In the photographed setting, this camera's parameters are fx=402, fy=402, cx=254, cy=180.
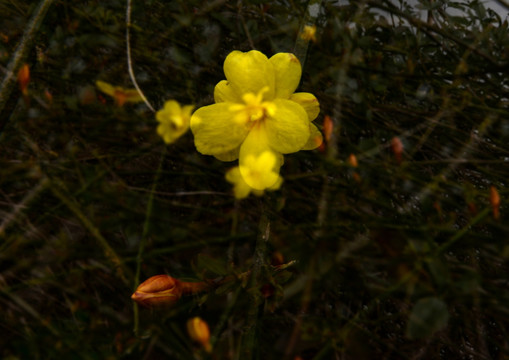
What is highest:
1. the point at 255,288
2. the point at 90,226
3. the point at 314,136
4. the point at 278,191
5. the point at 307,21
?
the point at 307,21

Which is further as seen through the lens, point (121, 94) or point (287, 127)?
point (121, 94)

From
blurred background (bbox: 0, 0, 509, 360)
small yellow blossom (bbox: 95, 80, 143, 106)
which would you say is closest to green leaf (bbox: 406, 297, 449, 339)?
blurred background (bbox: 0, 0, 509, 360)

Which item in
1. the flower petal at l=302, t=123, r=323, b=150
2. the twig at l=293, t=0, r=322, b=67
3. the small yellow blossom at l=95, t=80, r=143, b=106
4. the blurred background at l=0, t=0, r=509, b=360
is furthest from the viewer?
the small yellow blossom at l=95, t=80, r=143, b=106

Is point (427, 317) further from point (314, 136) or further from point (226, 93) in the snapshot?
point (226, 93)

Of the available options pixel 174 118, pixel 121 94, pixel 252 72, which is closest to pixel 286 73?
pixel 252 72

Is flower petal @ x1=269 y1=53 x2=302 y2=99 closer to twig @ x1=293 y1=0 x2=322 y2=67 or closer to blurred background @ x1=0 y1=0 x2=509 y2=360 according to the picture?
twig @ x1=293 y1=0 x2=322 y2=67

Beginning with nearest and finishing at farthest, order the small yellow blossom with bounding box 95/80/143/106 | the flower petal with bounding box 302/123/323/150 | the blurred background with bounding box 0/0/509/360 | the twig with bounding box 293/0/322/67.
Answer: the twig with bounding box 293/0/322/67 → the flower petal with bounding box 302/123/323/150 → the blurred background with bounding box 0/0/509/360 → the small yellow blossom with bounding box 95/80/143/106
